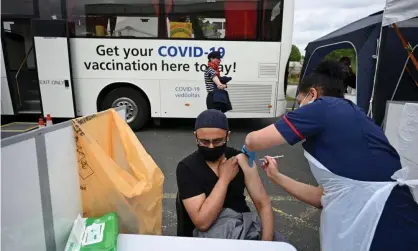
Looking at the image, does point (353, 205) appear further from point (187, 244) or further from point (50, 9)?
point (50, 9)

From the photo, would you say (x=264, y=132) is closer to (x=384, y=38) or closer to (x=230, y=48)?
(x=384, y=38)

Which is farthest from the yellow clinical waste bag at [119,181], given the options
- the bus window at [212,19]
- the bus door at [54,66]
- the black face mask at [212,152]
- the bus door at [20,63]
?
the bus door at [20,63]

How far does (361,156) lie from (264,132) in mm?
429

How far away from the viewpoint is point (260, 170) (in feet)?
13.3

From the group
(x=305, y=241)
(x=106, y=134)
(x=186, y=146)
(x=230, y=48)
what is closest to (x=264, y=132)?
(x=106, y=134)

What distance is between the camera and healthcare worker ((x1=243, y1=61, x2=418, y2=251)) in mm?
1280

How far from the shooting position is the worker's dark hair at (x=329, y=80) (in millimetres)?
1510

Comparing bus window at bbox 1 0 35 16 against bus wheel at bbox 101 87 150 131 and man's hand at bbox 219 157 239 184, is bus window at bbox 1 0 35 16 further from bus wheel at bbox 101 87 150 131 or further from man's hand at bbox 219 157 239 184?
man's hand at bbox 219 157 239 184

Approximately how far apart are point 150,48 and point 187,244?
4848 millimetres

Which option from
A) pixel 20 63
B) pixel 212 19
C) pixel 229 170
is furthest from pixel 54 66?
pixel 229 170

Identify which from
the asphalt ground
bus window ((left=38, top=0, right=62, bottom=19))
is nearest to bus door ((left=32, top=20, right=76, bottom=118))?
bus window ((left=38, top=0, right=62, bottom=19))

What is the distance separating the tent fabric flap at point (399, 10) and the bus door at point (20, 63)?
5783 mm

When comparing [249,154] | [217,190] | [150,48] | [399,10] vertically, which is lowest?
[217,190]

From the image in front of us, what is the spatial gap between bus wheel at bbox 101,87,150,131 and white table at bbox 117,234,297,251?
188 inches
